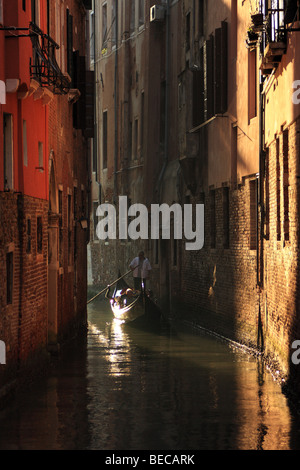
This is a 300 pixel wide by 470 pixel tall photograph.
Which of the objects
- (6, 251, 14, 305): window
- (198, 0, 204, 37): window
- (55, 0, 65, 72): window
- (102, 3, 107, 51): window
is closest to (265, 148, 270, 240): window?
(55, 0, 65, 72): window

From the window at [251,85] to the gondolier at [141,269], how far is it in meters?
10.3

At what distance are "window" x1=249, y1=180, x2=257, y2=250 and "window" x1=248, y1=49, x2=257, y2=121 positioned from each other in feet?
4.20

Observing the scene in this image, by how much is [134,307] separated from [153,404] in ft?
42.4

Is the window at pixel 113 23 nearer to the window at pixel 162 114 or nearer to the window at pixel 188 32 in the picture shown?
the window at pixel 162 114

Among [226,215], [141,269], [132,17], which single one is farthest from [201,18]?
[132,17]

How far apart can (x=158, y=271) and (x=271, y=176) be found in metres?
13.5

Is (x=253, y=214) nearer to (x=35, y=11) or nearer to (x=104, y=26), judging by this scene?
(x=35, y=11)

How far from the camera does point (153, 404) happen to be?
1412 cm

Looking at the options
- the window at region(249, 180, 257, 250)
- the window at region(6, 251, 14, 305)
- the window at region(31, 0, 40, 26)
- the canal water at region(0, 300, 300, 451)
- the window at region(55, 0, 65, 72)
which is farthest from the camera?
the window at region(249, 180, 257, 250)

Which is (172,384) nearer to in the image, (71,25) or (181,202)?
(71,25)

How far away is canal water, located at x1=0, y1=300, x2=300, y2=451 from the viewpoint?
37.5 ft

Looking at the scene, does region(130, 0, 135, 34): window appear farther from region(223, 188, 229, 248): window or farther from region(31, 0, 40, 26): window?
region(31, 0, 40, 26): window
